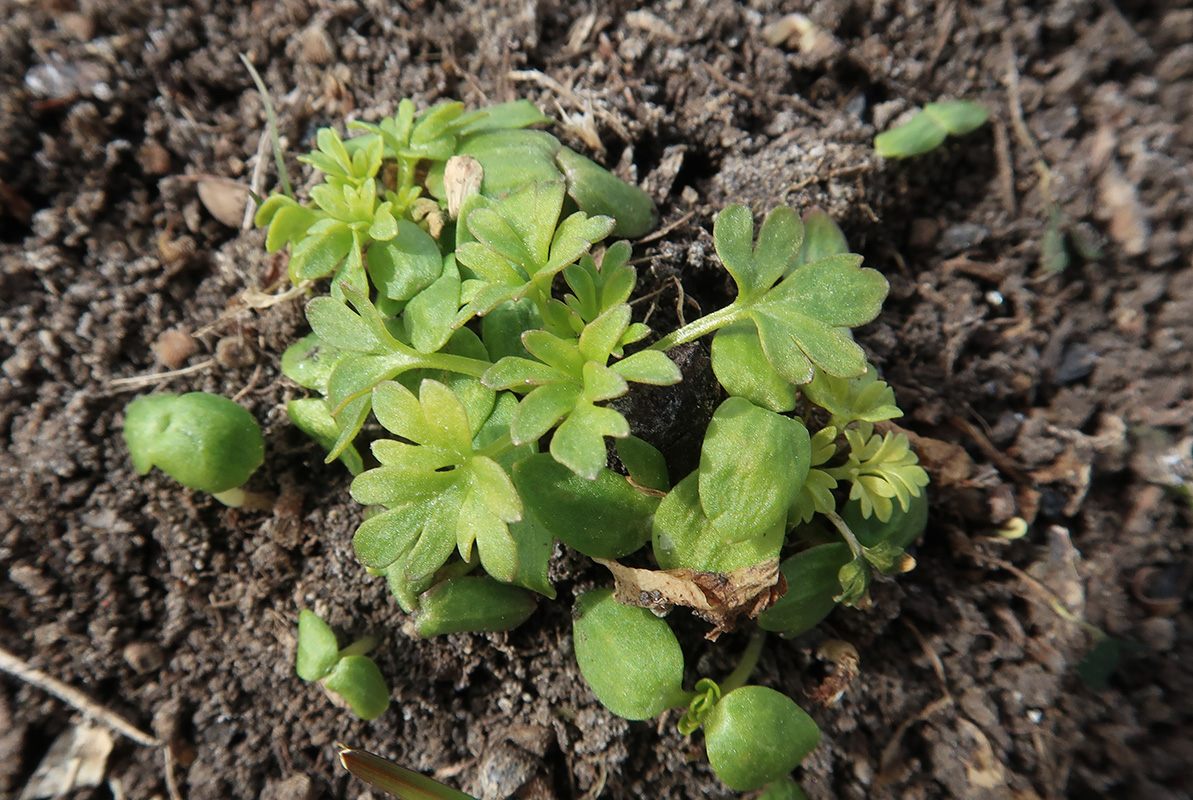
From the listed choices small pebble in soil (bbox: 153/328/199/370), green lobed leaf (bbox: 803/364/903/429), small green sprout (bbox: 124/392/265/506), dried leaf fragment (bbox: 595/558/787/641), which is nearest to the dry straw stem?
small green sprout (bbox: 124/392/265/506)

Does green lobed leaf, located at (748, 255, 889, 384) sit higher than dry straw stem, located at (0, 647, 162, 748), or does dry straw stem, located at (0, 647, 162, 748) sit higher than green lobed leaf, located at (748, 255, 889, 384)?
green lobed leaf, located at (748, 255, 889, 384)

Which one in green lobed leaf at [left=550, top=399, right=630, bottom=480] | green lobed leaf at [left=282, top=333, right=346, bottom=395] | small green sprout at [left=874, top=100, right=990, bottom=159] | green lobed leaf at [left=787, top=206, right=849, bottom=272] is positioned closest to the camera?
green lobed leaf at [left=550, top=399, right=630, bottom=480]

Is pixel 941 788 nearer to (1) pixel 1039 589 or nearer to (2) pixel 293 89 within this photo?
(1) pixel 1039 589

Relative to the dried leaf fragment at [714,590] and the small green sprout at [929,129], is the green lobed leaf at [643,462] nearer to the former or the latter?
the dried leaf fragment at [714,590]

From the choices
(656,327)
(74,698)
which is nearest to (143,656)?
(74,698)

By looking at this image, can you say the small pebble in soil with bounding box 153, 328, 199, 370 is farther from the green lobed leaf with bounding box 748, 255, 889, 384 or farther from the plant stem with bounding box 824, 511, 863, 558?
the plant stem with bounding box 824, 511, 863, 558

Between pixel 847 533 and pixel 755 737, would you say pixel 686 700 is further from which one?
pixel 847 533

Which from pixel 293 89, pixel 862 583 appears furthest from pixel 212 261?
pixel 862 583
